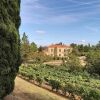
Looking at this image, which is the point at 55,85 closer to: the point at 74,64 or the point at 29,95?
the point at 29,95

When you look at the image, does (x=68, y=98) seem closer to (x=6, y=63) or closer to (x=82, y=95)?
(x=82, y=95)

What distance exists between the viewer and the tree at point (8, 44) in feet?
40.4

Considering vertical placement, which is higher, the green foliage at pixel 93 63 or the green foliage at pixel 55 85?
the green foliage at pixel 93 63

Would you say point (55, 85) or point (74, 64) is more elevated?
point (74, 64)

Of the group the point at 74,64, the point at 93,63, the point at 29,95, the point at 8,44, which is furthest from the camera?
the point at 74,64

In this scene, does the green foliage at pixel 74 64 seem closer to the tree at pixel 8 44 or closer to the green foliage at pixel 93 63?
the green foliage at pixel 93 63

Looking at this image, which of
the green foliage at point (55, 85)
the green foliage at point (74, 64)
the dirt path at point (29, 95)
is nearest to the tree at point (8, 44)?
the dirt path at point (29, 95)

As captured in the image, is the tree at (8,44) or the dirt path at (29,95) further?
the dirt path at (29,95)

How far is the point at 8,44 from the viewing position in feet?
41.5

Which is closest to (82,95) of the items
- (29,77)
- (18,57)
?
(18,57)

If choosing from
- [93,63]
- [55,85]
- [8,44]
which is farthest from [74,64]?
[8,44]

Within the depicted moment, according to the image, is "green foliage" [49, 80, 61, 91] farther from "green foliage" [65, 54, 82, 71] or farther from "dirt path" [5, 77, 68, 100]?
"green foliage" [65, 54, 82, 71]

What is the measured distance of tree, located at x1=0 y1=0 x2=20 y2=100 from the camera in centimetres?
1231

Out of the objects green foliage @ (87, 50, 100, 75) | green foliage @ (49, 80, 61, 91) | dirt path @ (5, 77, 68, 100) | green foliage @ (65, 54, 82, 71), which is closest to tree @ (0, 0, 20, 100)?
dirt path @ (5, 77, 68, 100)
